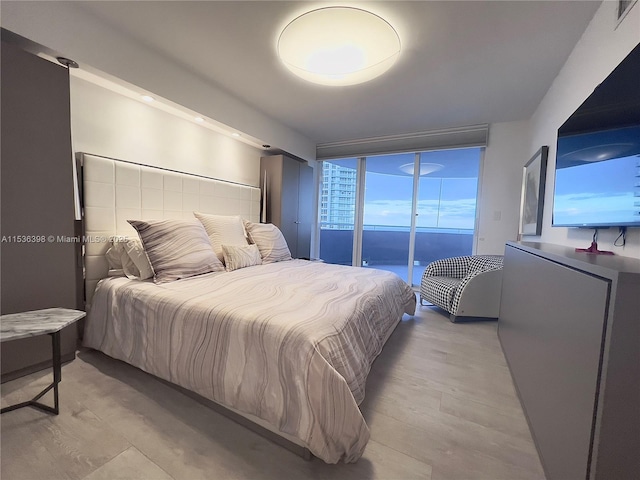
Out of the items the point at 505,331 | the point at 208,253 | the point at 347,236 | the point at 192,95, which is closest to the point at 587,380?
the point at 505,331

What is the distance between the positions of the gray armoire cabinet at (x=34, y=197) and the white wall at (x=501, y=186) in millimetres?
4295

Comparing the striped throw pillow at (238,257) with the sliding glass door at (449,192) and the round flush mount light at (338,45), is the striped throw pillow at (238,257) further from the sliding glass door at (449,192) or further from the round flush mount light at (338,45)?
the sliding glass door at (449,192)

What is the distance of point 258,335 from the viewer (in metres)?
1.18

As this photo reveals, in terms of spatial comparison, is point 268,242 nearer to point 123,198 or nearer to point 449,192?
point 123,198

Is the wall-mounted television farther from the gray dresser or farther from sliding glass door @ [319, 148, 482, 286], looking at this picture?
sliding glass door @ [319, 148, 482, 286]

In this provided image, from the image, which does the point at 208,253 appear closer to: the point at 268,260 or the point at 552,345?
the point at 268,260

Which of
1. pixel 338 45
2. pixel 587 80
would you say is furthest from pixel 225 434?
pixel 587 80

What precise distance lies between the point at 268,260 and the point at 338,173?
2692 mm

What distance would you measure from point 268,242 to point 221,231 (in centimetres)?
53

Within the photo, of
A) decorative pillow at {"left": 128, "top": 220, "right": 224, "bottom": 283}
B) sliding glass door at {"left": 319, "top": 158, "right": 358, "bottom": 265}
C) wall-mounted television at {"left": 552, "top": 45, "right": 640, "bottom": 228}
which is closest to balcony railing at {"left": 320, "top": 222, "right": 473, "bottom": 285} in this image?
sliding glass door at {"left": 319, "top": 158, "right": 358, "bottom": 265}

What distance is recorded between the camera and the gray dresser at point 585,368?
70 cm

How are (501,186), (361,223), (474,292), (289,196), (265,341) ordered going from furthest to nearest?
1. (361,223)
2. (289,196)
3. (501,186)
4. (474,292)
5. (265,341)

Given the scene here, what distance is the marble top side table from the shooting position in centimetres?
119

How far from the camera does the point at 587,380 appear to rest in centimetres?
80
